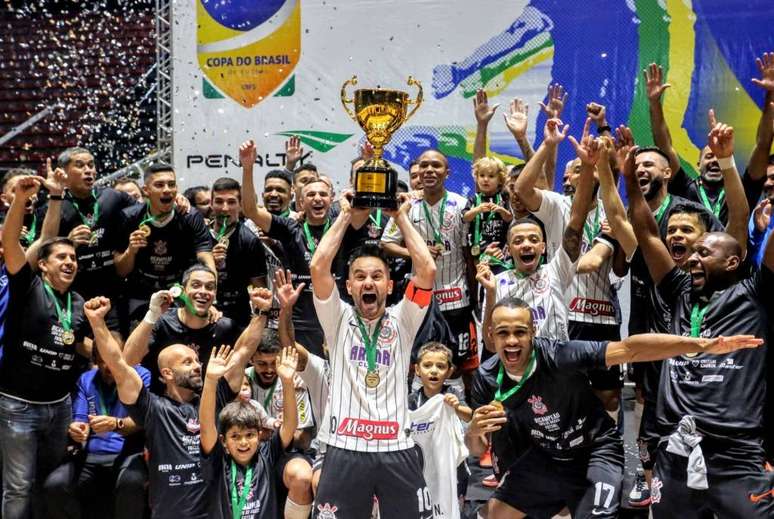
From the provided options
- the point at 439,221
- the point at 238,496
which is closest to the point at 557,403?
the point at 238,496

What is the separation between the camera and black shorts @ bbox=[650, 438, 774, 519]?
14.9 feet

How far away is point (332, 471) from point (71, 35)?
14.0 m

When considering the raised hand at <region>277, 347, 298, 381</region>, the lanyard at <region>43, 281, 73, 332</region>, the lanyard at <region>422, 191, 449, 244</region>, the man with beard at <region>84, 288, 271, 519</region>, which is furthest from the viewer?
the lanyard at <region>422, 191, 449, 244</region>

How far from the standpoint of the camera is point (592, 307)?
6.11m

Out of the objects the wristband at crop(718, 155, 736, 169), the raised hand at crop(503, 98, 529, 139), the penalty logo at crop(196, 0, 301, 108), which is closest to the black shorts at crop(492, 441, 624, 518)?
the wristband at crop(718, 155, 736, 169)

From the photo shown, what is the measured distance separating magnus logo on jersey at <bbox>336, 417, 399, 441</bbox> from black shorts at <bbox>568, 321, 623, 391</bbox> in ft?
5.67

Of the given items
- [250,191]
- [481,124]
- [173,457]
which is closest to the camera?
[173,457]

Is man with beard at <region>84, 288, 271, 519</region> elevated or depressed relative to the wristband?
depressed

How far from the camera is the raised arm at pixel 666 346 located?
171 inches

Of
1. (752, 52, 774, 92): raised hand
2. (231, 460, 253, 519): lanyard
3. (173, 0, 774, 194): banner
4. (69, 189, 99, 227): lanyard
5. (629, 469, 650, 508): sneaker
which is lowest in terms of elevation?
(629, 469, 650, 508): sneaker

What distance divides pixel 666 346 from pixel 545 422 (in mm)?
865

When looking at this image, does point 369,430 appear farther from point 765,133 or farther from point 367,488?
point 765,133

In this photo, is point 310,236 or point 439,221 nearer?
point 439,221

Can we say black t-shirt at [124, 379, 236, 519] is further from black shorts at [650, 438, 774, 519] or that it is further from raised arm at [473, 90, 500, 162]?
raised arm at [473, 90, 500, 162]
